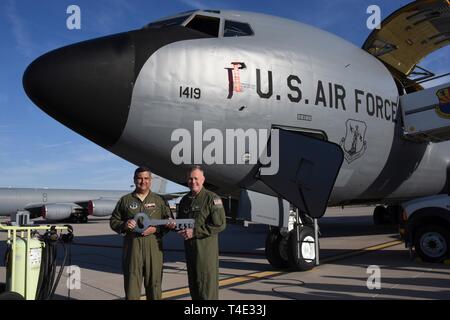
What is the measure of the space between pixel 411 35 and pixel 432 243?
687 cm

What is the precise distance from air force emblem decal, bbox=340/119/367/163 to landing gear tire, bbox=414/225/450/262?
2563 mm

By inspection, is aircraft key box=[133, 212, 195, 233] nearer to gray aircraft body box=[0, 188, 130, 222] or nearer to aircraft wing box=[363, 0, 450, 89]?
aircraft wing box=[363, 0, 450, 89]

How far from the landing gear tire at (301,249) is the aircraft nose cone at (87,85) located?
13.3ft

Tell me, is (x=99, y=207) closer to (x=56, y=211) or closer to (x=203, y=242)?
(x=56, y=211)

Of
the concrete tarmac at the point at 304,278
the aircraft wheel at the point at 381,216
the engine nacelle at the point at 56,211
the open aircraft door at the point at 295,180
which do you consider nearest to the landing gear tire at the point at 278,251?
the concrete tarmac at the point at 304,278

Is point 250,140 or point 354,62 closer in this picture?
point 250,140

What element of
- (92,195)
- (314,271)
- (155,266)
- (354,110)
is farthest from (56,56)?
(92,195)

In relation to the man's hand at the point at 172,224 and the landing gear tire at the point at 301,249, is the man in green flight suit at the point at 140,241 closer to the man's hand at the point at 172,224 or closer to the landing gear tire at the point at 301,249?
the man's hand at the point at 172,224

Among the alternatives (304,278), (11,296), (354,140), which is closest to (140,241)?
(11,296)

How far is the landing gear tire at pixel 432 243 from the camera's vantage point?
9430mm

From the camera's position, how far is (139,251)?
15.7ft

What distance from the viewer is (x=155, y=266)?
483cm
